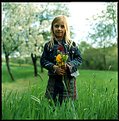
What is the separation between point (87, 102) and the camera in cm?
268

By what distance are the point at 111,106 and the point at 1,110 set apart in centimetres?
85

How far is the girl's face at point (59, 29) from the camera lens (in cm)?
305

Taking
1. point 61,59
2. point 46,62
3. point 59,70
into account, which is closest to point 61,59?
point 61,59

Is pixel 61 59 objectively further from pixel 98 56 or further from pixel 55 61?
pixel 98 56

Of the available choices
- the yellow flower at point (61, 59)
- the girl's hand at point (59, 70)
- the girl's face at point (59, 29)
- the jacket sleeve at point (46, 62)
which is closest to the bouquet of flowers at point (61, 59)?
the yellow flower at point (61, 59)

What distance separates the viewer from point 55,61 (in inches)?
117

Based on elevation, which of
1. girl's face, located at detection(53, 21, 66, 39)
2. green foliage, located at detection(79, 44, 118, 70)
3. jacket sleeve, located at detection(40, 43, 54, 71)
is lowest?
green foliage, located at detection(79, 44, 118, 70)

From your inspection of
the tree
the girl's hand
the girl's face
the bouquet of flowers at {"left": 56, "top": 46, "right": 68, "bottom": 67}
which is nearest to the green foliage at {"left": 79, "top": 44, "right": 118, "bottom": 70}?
the tree

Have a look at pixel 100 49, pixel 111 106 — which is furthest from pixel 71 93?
pixel 100 49

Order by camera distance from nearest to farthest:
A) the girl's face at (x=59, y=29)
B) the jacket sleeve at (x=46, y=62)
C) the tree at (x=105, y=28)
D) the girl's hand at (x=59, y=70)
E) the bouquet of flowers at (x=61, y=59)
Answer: the bouquet of flowers at (x=61, y=59) → the girl's hand at (x=59, y=70) → the jacket sleeve at (x=46, y=62) → the girl's face at (x=59, y=29) → the tree at (x=105, y=28)

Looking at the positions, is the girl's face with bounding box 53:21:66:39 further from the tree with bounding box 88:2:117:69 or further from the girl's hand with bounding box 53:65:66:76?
the tree with bounding box 88:2:117:69

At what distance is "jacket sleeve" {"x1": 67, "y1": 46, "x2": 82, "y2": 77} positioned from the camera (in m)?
2.88

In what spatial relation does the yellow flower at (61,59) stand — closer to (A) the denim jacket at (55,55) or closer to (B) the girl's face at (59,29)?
(A) the denim jacket at (55,55)

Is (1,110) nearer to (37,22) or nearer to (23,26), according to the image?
(23,26)
